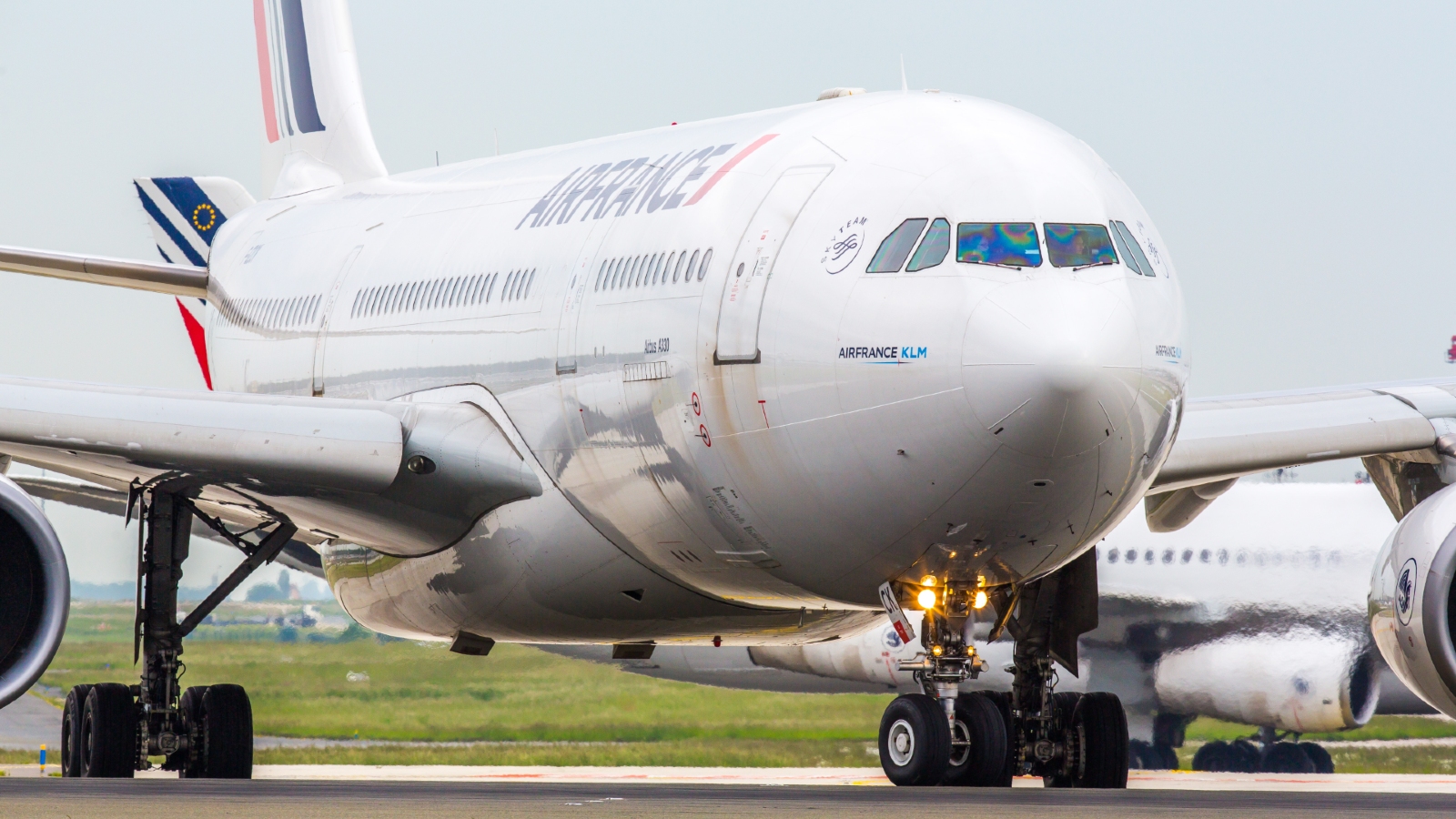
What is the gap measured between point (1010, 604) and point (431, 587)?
374 centimetres

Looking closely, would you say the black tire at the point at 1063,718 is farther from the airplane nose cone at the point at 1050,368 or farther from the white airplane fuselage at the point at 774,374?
the airplane nose cone at the point at 1050,368

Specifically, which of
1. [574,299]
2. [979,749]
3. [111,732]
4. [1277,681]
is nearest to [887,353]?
[979,749]

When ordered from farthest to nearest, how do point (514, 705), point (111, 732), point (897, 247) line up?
point (514, 705) → point (111, 732) → point (897, 247)

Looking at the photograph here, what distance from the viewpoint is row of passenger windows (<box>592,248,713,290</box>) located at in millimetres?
10969

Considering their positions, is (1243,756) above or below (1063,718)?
below

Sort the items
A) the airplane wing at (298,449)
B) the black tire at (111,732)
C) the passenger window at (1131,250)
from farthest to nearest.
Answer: the black tire at (111,732)
the airplane wing at (298,449)
the passenger window at (1131,250)

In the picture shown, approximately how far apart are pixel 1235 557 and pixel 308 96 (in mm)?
10553

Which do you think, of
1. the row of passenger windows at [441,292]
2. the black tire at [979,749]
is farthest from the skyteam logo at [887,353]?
the row of passenger windows at [441,292]

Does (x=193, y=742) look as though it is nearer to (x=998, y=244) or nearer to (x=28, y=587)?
(x=28, y=587)

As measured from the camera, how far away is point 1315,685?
22.7 m

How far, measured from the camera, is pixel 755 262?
10508 millimetres

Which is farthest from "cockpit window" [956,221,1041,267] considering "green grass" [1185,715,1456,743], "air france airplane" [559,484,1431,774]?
"green grass" [1185,715,1456,743]

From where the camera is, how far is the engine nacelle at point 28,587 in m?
11.2

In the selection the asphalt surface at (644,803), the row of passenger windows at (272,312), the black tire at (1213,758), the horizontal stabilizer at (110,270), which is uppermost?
the horizontal stabilizer at (110,270)
